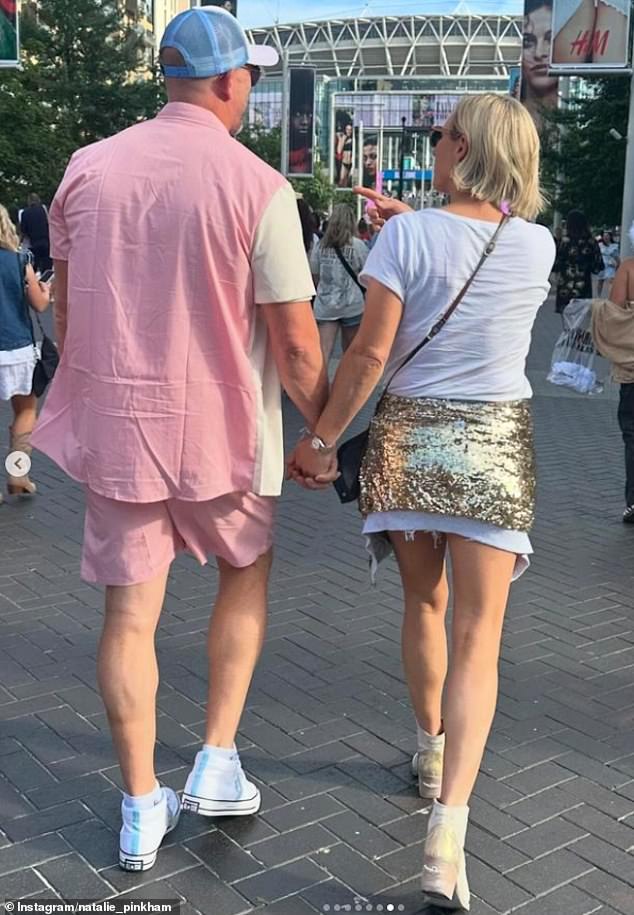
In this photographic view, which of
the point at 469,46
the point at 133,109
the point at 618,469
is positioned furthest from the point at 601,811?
the point at 469,46

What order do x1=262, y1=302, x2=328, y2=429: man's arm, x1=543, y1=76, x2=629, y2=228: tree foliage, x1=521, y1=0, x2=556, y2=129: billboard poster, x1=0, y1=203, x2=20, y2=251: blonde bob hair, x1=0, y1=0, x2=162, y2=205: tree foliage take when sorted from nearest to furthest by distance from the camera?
x1=262, y1=302, x2=328, y2=429: man's arm → x1=0, y1=203, x2=20, y2=251: blonde bob hair → x1=521, y1=0, x2=556, y2=129: billboard poster → x1=543, y1=76, x2=629, y2=228: tree foliage → x1=0, y1=0, x2=162, y2=205: tree foliage

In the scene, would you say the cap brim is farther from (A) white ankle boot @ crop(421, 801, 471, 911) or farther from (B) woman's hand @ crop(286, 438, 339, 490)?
(A) white ankle boot @ crop(421, 801, 471, 911)

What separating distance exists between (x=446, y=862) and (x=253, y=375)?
4.12ft

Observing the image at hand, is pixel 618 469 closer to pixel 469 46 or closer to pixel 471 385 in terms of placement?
pixel 471 385

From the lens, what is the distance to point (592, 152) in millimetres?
28281

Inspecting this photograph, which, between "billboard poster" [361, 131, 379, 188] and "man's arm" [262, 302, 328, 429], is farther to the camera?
"billboard poster" [361, 131, 379, 188]

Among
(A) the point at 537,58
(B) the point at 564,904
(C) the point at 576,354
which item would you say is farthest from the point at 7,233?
(A) the point at 537,58

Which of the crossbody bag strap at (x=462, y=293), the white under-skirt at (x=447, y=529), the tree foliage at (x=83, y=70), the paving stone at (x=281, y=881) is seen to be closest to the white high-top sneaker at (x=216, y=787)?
the paving stone at (x=281, y=881)

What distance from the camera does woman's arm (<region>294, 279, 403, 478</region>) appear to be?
2596mm

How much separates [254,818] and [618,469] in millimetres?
5718

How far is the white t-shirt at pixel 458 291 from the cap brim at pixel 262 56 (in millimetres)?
548

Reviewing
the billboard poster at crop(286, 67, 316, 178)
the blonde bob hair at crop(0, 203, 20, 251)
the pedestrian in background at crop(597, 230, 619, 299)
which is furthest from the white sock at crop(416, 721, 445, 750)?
the billboard poster at crop(286, 67, 316, 178)

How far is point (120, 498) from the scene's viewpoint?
259 cm

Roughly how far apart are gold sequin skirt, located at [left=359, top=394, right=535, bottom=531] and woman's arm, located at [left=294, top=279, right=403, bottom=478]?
11 cm
